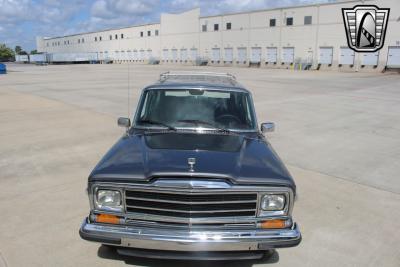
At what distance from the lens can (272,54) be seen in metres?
56.7

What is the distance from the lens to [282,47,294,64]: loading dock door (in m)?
54.1

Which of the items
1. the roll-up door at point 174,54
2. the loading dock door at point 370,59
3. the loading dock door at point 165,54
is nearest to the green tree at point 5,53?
the loading dock door at point 165,54

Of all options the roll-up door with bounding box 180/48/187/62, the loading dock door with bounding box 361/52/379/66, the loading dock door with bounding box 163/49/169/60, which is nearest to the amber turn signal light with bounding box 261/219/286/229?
the loading dock door with bounding box 361/52/379/66

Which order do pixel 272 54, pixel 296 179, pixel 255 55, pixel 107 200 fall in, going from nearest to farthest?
pixel 107 200 → pixel 296 179 → pixel 272 54 → pixel 255 55

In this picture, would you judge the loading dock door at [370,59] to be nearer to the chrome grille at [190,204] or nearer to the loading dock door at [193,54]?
the loading dock door at [193,54]

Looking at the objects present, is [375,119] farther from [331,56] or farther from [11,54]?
[11,54]

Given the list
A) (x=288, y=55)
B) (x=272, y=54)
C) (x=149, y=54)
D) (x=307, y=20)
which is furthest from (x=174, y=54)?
(x=307, y=20)

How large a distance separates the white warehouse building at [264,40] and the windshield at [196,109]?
149 ft

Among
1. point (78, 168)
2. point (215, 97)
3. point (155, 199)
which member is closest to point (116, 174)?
point (155, 199)

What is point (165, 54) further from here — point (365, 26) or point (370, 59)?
point (370, 59)

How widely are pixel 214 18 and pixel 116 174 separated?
66.6 m

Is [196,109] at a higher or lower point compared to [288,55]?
lower

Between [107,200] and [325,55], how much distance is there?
51.7 metres

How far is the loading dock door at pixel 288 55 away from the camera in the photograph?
54125 mm
